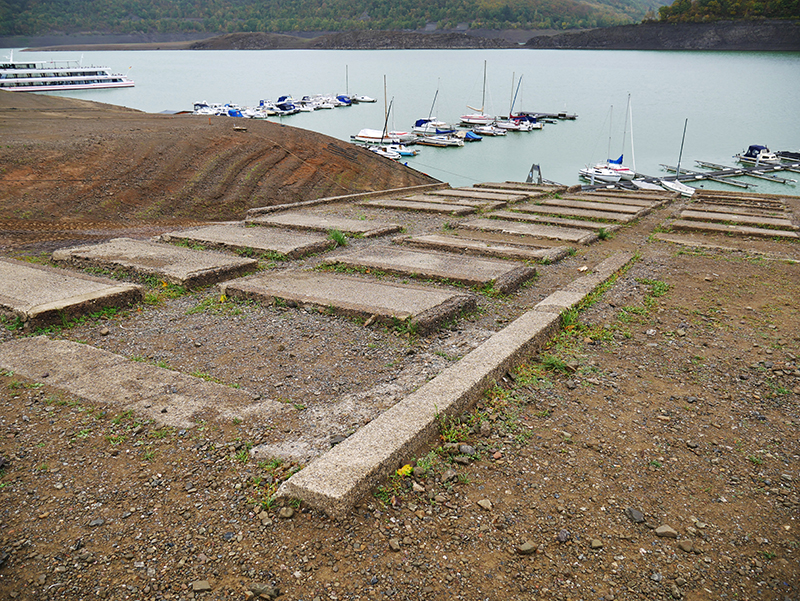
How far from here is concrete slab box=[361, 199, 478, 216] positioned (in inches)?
483

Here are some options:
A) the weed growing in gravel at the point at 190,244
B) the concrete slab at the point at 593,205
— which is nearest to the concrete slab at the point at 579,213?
the concrete slab at the point at 593,205

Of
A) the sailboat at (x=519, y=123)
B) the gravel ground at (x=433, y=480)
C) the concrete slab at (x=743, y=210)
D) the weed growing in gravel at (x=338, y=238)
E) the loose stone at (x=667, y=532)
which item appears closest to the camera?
the gravel ground at (x=433, y=480)

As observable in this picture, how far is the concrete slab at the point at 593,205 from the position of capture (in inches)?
512

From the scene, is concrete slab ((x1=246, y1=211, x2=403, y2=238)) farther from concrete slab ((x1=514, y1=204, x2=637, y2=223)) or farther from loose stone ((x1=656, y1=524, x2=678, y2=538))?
loose stone ((x1=656, y1=524, x2=678, y2=538))

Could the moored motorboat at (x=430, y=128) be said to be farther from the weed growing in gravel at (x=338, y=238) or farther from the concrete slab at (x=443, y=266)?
the concrete slab at (x=443, y=266)

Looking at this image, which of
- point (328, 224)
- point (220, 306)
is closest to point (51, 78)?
point (328, 224)

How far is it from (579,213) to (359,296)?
7481 mm

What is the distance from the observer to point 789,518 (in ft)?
10.8

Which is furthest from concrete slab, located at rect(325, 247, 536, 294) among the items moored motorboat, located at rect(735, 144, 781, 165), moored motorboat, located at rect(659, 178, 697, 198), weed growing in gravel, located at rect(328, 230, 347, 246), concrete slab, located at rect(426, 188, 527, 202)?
moored motorboat, located at rect(735, 144, 781, 165)

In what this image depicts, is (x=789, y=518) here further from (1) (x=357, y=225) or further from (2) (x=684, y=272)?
(1) (x=357, y=225)

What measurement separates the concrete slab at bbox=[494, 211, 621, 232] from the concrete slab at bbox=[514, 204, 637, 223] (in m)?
0.33

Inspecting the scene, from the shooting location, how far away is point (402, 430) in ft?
12.4

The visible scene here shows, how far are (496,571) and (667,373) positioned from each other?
115 inches

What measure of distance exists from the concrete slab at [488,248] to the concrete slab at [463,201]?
3413 millimetres
